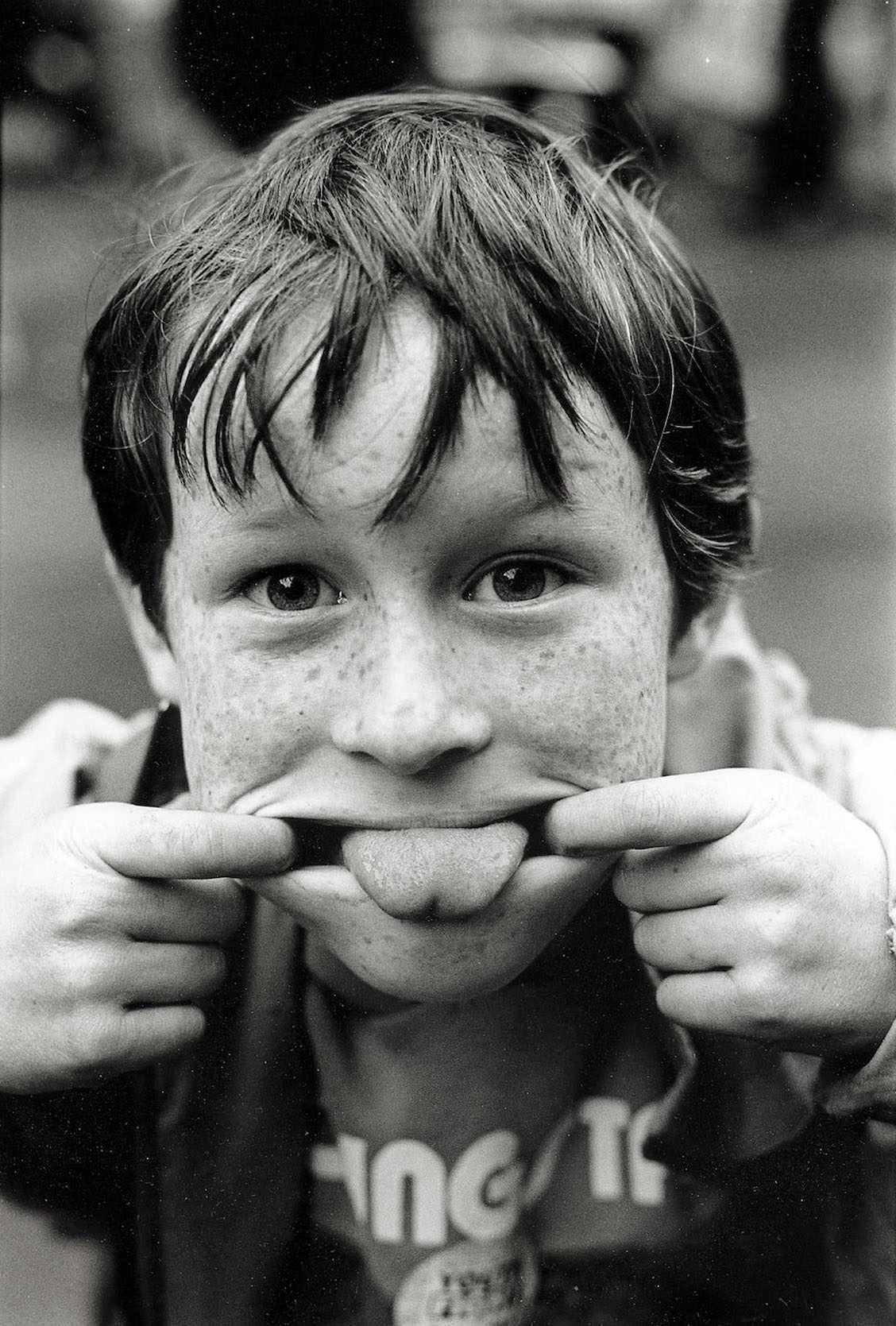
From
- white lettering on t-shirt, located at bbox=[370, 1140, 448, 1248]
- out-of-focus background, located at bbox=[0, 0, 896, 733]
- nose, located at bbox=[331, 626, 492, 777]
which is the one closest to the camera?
nose, located at bbox=[331, 626, 492, 777]

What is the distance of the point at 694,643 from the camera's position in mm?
698

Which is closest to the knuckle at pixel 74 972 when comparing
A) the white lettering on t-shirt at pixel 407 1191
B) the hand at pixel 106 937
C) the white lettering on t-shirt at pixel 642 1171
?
the hand at pixel 106 937

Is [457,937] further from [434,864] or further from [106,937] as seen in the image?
[106,937]

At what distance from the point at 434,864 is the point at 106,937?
169 millimetres

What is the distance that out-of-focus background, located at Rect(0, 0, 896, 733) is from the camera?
81cm

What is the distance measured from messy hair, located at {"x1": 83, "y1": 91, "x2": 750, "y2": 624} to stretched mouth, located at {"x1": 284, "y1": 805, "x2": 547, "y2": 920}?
15cm

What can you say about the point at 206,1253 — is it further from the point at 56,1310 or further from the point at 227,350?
the point at 227,350

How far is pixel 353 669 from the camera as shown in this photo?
53 centimetres

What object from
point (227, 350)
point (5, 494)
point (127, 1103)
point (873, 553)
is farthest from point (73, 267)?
point (873, 553)

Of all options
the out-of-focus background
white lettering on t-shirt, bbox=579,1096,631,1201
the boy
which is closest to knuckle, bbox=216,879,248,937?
the boy

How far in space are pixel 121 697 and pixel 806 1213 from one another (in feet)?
2.66

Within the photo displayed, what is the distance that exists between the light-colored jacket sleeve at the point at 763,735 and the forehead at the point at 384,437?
0.30 meters

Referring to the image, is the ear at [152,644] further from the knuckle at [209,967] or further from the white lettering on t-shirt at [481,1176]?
the white lettering on t-shirt at [481,1176]

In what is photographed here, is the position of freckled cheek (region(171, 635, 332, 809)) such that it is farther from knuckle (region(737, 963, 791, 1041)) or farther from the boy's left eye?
knuckle (region(737, 963, 791, 1041))
